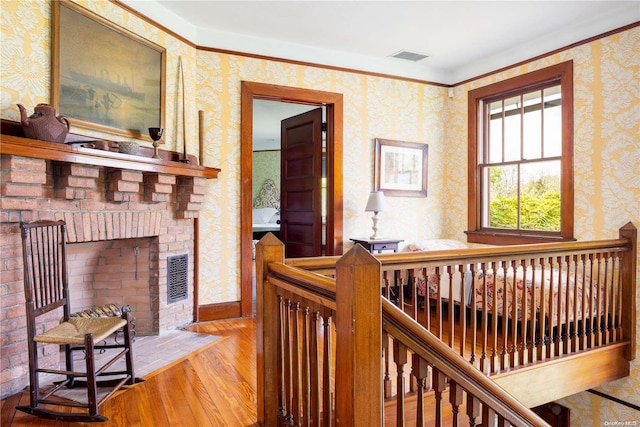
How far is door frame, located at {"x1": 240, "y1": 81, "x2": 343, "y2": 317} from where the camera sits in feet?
13.6

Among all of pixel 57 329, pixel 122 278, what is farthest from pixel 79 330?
pixel 122 278

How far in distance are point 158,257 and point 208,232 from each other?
1.97ft

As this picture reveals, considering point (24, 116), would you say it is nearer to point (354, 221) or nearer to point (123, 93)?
point (123, 93)

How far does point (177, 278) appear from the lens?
12.2 ft

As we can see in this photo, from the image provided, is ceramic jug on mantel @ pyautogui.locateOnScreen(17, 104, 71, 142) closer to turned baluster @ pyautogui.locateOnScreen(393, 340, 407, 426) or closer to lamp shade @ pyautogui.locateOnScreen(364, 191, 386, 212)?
turned baluster @ pyautogui.locateOnScreen(393, 340, 407, 426)

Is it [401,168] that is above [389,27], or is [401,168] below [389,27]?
below

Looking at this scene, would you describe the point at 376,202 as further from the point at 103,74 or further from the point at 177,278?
the point at 103,74

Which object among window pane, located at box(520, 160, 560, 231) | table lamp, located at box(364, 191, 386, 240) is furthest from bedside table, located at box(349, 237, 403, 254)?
window pane, located at box(520, 160, 560, 231)

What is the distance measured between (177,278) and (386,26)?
9.98 feet

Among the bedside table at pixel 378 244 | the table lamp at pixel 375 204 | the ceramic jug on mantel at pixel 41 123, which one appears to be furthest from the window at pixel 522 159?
the ceramic jug on mantel at pixel 41 123

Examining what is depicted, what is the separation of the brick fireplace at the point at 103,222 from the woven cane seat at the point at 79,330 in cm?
34

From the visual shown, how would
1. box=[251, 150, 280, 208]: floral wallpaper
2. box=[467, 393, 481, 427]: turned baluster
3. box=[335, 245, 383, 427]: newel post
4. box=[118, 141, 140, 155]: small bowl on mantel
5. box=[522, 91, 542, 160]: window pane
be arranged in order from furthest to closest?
box=[251, 150, 280, 208]: floral wallpaper, box=[522, 91, 542, 160]: window pane, box=[118, 141, 140, 155]: small bowl on mantel, box=[467, 393, 481, 427]: turned baluster, box=[335, 245, 383, 427]: newel post

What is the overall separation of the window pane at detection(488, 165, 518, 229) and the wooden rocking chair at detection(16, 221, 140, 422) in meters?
3.96

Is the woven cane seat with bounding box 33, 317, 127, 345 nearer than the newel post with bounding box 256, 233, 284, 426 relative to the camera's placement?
No
